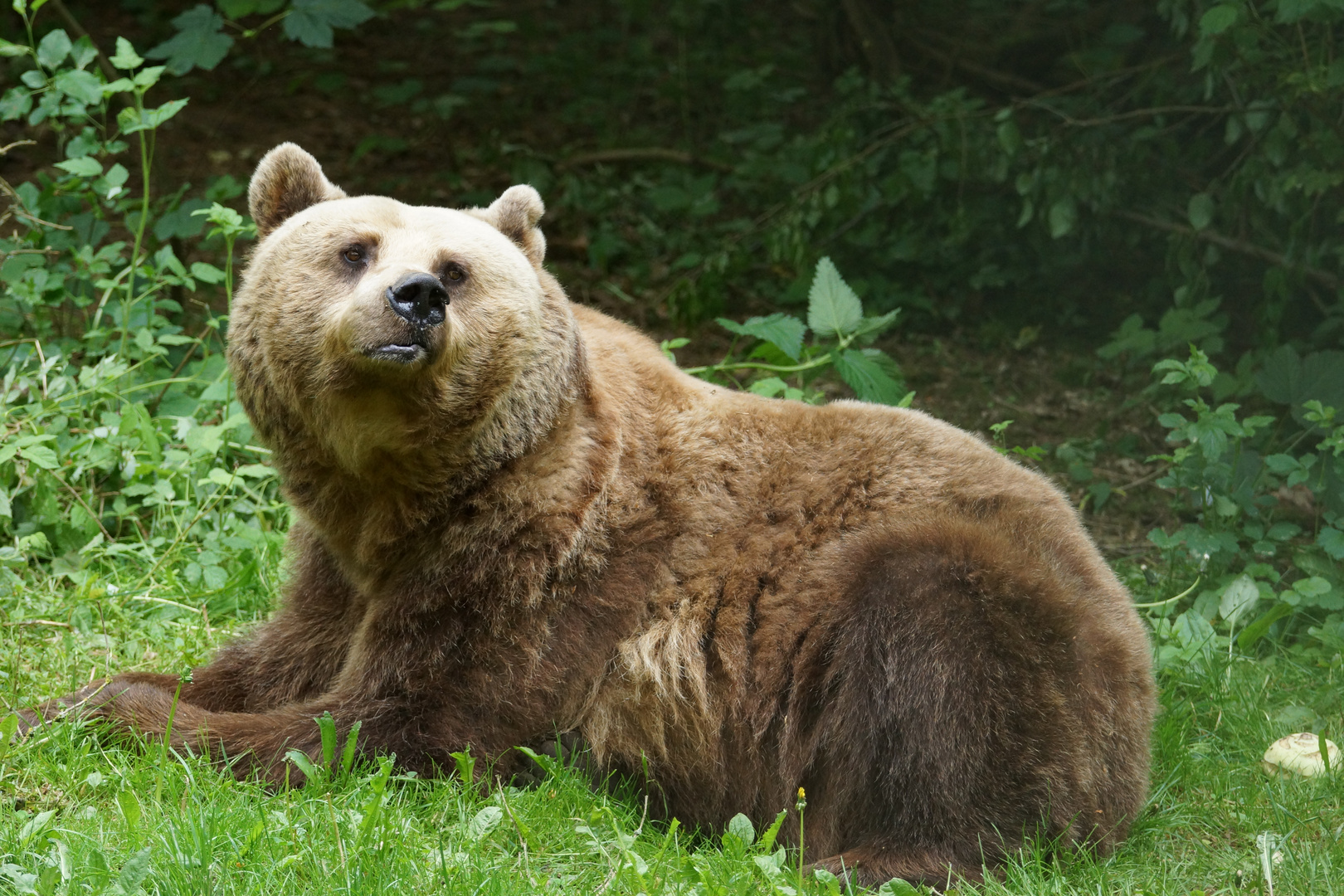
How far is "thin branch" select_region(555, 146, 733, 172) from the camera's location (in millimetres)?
10211

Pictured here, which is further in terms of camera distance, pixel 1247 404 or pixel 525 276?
pixel 1247 404

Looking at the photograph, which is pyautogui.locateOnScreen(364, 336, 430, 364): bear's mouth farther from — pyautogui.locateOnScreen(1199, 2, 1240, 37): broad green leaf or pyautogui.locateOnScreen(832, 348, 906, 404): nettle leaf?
pyautogui.locateOnScreen(1199, 2, 1240, 37): broad green leaf

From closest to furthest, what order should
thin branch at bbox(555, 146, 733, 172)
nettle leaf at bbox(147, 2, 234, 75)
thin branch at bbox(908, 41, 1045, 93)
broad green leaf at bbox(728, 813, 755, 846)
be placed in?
broad green leaf at bbox(728, 813, 755, 846)
nettle leaf at bbox(147, 2, 234, 75)
thin branch at bbox(908, 41, 1045, 93)
thin branch at bbox(555, 146, 733, 172)

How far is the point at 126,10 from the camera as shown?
38.1 ft

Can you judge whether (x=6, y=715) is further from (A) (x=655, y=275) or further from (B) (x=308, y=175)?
(A) (x=655, y=275)

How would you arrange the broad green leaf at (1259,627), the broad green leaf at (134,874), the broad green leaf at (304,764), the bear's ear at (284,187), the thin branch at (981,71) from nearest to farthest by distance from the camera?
1. the broad green leaf at (134,874)
2. the broad green leaf at (304,764)
3. the bear's ear at (284,187)
4. the broad green leaf at (1259,627)
5. the thin branch at (981,71)

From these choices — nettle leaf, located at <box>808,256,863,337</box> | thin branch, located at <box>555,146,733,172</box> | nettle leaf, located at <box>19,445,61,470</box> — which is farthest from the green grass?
thin branch, located at <box>555,146,733,172</box>

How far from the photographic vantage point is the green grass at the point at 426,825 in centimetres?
341

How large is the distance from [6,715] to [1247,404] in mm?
6477

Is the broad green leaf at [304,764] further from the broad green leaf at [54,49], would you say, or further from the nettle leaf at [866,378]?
the broad green leaf at [54,49]

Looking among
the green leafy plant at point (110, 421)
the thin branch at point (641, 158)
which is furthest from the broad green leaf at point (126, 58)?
the thin branch at point (641, 158)

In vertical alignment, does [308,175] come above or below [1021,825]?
above

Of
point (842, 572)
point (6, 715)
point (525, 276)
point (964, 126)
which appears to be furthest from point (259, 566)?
point (964, 126)

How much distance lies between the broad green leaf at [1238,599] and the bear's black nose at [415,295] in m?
3.91
